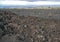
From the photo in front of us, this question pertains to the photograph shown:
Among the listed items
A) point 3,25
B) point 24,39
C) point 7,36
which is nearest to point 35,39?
point 24,39

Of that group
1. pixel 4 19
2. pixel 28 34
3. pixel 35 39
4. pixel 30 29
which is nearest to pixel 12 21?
pixel 4 19

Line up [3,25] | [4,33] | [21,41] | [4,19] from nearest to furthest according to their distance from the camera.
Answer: [21,41] < [4,33] < [3,25] < [4,19]

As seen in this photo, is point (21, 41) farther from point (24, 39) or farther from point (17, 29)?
point (17, 29)

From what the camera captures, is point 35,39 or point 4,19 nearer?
point 35,39

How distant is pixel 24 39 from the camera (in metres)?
19.5

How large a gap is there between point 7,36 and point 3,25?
2081 millimetres

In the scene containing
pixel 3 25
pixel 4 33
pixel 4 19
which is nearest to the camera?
pixel 4 33

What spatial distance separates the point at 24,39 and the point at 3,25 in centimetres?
308

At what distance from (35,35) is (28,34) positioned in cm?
64

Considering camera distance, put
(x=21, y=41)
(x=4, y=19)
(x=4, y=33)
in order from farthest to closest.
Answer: (x=4, y=19), (x=4, y=33), (x=21, y=41)


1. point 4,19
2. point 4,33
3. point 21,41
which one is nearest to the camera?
point 21,41

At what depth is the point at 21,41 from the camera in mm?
19031

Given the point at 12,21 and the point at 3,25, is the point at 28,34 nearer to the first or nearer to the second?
the point at 3,25

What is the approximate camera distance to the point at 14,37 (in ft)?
64.0
